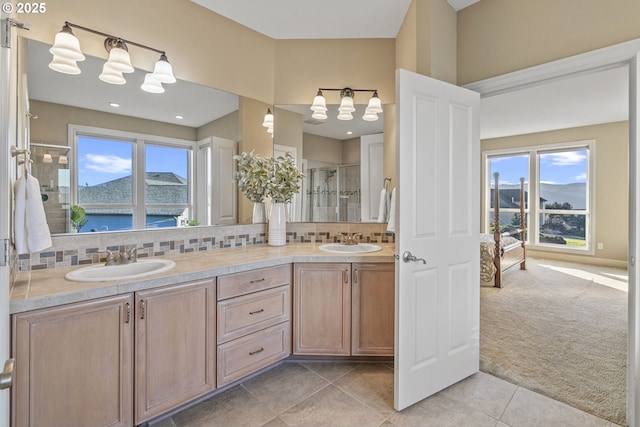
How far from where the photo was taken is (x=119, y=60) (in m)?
2.01

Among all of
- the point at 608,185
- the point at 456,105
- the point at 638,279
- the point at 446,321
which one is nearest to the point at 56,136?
the point at 456,105

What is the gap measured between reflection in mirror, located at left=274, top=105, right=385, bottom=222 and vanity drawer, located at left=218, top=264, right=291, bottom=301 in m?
0.80

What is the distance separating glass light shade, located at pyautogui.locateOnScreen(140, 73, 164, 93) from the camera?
7.22 ft

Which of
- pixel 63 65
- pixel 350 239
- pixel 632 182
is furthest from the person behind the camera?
pixel 350 239

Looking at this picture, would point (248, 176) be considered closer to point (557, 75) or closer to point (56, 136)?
point (56, 136)

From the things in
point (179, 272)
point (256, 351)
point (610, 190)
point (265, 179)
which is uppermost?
point (610, 190)

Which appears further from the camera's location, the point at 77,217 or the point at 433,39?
the point at 433,39

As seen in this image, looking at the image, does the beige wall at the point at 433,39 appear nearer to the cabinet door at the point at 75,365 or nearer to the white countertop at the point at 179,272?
the white countertop at the point at 179,272

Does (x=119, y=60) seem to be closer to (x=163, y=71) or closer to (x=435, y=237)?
(x=163, y=71)

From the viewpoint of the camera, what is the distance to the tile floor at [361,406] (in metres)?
1.79

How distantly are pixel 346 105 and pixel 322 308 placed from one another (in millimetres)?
1793

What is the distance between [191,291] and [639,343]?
2.46 metres

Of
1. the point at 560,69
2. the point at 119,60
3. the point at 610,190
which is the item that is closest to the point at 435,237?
the point at 560,69

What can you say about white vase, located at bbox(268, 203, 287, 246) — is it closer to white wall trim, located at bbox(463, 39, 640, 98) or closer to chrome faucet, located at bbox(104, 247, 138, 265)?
chrome faucet, located at bbox(104, 247, 138, 265)
